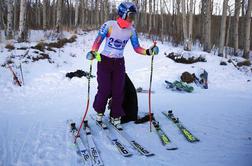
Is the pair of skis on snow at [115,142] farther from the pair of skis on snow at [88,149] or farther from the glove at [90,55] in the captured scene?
the glove at [90,55]

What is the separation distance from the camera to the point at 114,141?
4.19 meters

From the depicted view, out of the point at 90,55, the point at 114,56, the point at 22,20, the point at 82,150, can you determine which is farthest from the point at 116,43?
the point at 22,20

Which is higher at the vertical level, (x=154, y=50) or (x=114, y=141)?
(x=154, y=50)

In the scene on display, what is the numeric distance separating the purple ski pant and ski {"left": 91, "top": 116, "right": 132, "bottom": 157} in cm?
26

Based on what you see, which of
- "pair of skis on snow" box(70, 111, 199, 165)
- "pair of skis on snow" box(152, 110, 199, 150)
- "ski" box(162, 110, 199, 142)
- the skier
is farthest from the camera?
the skier

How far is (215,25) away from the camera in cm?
3503

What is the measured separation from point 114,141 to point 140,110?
1.96m

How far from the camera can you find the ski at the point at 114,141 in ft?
12.4

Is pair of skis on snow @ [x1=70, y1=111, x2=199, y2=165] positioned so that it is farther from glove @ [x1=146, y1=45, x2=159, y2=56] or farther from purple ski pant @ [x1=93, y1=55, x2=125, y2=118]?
glove @ [x1=146, y1=45, x2=159, y2=56]

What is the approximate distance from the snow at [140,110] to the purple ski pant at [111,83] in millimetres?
Result: 422

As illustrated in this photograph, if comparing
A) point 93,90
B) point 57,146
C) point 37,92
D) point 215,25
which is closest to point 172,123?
point 57,146

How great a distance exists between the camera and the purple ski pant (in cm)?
470

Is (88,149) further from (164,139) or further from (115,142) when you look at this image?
(164,139)

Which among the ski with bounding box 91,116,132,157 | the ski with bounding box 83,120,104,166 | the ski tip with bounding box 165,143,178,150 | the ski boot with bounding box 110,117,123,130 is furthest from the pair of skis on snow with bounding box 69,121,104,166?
the ski tip with bounding box 165,143,178,150
